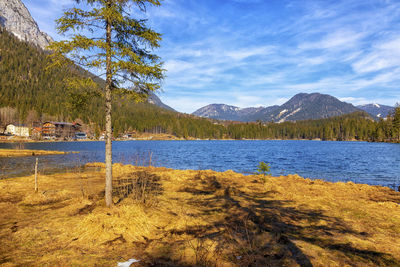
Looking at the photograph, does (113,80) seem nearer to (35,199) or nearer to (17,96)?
(35,199)

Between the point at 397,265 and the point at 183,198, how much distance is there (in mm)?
8369

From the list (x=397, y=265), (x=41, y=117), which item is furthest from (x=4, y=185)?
(x=41, y=117)

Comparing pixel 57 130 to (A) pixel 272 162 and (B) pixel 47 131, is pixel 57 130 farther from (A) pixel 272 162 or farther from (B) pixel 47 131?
(A) pixel 272 162

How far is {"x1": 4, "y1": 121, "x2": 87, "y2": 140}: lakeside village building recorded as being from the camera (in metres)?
113

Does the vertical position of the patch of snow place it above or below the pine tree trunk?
below

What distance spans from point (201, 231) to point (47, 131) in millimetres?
140217

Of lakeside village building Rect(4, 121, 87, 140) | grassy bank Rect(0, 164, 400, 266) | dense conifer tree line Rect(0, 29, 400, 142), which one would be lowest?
grassy bank Rect(0, 164, 400, 266)

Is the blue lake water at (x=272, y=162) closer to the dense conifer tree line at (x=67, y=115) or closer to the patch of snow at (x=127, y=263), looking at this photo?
the patch of snow at (x=127, y=263)

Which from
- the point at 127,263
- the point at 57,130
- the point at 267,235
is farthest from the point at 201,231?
the point at 57,130

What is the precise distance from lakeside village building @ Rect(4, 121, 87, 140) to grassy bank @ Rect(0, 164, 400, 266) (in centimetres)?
12923

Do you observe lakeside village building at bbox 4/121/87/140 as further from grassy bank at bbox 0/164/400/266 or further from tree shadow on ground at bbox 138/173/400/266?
tree shadow on ground at bbox 138/173/400/266

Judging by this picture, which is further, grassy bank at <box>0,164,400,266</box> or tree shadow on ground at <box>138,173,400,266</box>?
grassy bank at <box>0,164,400,266</box>

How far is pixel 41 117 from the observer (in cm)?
13250

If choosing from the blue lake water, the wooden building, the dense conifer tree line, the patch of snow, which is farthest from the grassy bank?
the wooden building
